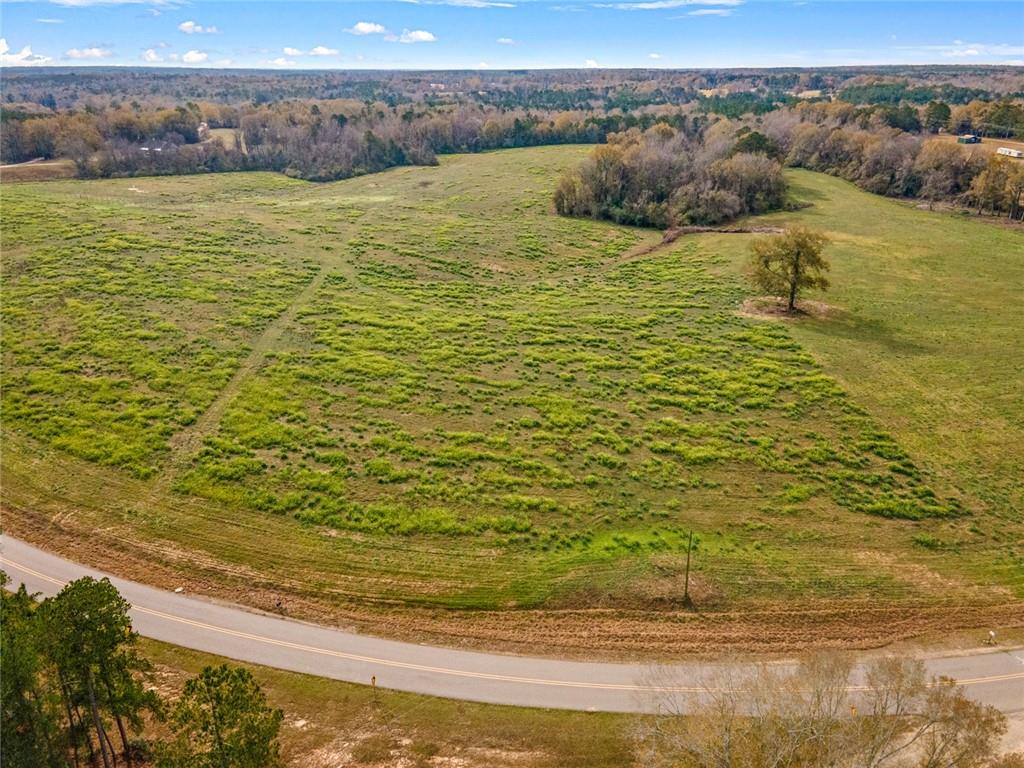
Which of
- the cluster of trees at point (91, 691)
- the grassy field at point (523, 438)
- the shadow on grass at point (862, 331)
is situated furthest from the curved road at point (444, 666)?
the shadow on grass at point (862, 331)

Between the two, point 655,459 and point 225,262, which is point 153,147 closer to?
point 225,262

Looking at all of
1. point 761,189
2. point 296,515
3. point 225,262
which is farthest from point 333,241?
point 761,189

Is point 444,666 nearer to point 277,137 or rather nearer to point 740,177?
point 740,177

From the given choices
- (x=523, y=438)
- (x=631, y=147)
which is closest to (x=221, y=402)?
(x=523, y=438)

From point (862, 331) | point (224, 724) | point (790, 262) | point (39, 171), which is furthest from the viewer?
point (39, 171)

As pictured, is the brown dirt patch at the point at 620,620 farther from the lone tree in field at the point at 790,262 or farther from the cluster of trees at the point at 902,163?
the cluster of trees at the point at 902,163

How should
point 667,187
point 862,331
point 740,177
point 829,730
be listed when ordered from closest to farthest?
1. point 829,730
2. point 862,331
3. point 740,177
4. point 667,187
